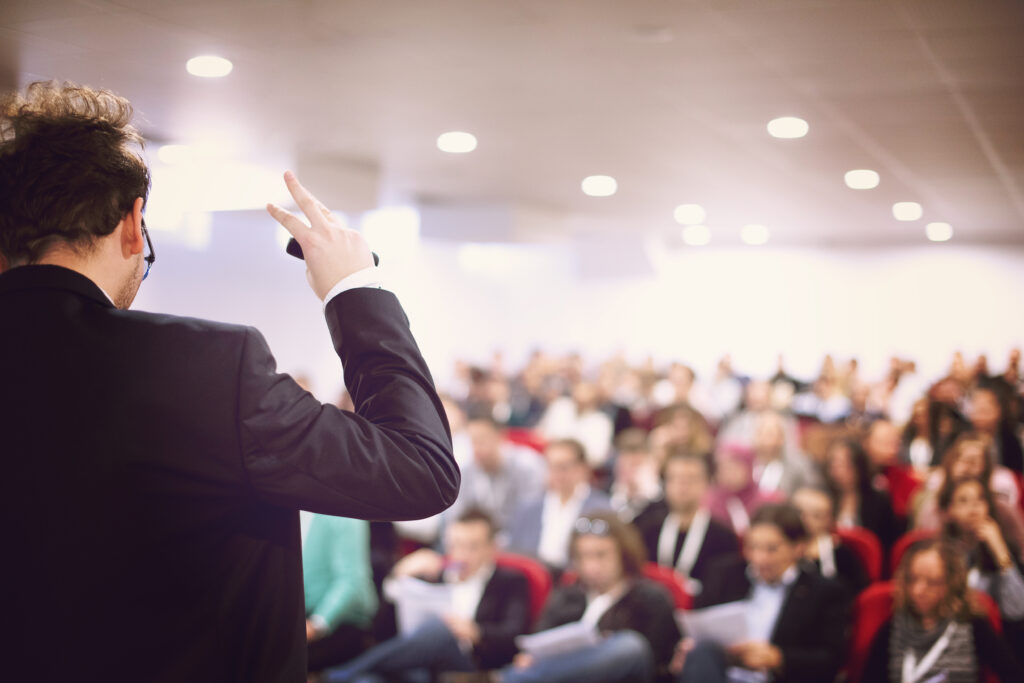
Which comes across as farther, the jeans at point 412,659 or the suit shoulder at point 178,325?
the jeans at point 412,659

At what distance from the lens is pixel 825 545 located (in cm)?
439

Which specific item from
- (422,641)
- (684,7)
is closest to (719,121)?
(684,7)

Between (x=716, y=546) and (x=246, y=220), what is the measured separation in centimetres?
600

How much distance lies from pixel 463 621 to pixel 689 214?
6172 mm

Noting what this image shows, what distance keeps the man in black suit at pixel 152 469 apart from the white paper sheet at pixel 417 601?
329 centimetres

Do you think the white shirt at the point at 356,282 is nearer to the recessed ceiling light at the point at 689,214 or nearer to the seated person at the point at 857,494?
the seated person at the point at 857,494

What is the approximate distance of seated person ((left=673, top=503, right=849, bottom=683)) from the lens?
12.2ft

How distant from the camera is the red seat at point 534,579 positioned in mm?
4305

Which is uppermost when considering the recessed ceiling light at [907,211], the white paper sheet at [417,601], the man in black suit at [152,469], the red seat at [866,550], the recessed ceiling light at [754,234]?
the recessed ceiling light at [754,234]

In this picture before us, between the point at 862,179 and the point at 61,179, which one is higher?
the point at 862,179

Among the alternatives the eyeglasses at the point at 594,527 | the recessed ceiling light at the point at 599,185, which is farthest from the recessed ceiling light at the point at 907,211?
the eyeglasses at the point at 594,527

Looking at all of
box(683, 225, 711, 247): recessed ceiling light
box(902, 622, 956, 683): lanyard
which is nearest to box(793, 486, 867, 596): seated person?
box(902, 622, 956, 683): lanyard

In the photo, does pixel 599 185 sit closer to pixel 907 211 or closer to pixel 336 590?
pixel 907 211

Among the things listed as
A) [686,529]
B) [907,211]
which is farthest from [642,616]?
[907,211]
